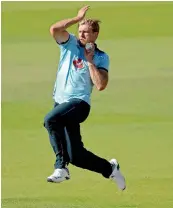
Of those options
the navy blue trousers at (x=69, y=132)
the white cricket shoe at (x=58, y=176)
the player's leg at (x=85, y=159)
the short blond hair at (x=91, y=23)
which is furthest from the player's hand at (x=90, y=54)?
the white cricket shoe at (x=58, y=176)

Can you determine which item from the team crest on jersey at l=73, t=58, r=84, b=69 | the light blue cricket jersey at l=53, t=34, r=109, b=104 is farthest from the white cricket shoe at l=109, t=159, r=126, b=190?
the team crest on jersey at l=73, t=58, r=84, b=69

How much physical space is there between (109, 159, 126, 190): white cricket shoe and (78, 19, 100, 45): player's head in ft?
4.30

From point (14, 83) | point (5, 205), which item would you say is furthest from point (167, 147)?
point (14, 83)

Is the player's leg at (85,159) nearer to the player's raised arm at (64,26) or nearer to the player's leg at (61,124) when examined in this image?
the player's leg at (61,124)

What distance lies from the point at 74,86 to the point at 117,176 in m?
1.15

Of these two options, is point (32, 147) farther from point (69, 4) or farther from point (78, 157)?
point (69, 4)

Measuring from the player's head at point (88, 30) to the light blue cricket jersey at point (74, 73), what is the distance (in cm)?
8

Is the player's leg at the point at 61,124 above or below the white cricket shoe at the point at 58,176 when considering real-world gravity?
above

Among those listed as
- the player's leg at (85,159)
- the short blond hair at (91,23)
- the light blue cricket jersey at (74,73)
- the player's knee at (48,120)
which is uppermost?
the short blond hair at (91,23)

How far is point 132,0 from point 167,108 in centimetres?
636

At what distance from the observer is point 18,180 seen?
37.5 ft

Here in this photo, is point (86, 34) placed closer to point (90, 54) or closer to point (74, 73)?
point (90, 54)

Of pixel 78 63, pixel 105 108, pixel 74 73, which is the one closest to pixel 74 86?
pixel 74 73

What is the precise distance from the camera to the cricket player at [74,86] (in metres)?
10.3
